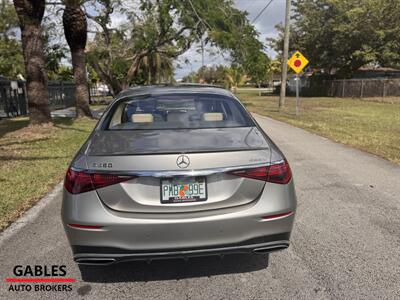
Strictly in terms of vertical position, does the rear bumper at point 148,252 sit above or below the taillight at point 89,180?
below

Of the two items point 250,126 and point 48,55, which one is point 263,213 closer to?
point 250,126

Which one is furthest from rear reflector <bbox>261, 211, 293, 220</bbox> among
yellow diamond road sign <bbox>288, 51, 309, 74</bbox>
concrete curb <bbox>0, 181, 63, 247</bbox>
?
yellow diamond road sign <bbox>288, 51, 309, 74</bbox>

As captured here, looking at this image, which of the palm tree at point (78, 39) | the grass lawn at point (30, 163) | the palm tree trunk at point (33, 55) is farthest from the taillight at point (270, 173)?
the palm tree at point (78, 39)

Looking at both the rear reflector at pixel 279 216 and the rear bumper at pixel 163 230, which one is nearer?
the rear bumper at pixel 163 230

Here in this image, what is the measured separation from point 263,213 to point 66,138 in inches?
348

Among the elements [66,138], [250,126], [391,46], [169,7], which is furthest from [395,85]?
[250,126]

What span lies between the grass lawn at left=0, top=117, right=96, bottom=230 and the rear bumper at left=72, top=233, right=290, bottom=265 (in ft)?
6.53

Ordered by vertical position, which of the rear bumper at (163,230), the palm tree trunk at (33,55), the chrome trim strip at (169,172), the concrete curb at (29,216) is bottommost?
the concrete curb at (29,216)

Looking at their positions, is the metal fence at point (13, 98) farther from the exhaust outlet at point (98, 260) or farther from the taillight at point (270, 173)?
the taillight at point (270, 173)

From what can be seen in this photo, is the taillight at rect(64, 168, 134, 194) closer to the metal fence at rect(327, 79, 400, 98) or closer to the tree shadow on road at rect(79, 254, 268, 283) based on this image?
the tree shadow on road at rect(79, 254, 268, 283)

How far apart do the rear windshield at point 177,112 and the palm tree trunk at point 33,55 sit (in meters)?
8.43

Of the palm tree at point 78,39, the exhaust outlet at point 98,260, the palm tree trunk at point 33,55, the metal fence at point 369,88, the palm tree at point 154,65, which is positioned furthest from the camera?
the palm tree at point 154,65

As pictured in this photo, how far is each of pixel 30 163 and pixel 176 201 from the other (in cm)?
556

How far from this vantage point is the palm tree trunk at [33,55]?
35.1 ft
